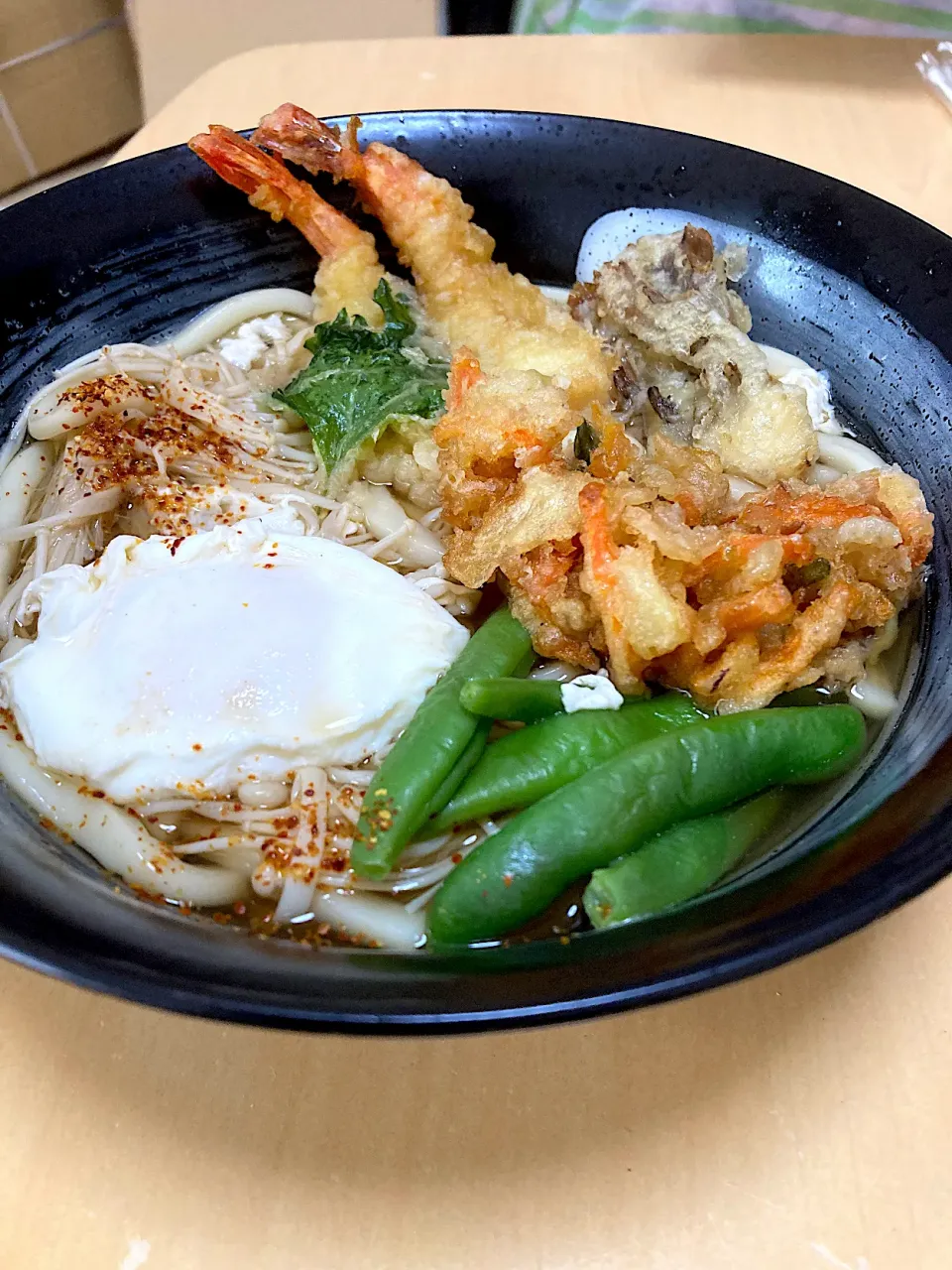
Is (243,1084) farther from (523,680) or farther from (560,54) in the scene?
(560,54)

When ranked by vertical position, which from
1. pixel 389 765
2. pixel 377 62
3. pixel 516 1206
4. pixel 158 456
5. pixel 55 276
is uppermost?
pixel 377 62

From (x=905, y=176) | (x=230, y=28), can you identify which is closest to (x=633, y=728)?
(x=905, y=176)

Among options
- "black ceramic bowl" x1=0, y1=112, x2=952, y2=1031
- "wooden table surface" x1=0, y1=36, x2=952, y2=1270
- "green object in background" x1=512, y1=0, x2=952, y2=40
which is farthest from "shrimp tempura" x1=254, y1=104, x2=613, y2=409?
"green object in background" x1=512, y1=0, x2=952, y2=40

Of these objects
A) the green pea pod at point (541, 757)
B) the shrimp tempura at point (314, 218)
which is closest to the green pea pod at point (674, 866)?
Answer: the green pea pod at point (541, 757)

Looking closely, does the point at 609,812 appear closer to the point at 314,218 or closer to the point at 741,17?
the point at 314,218

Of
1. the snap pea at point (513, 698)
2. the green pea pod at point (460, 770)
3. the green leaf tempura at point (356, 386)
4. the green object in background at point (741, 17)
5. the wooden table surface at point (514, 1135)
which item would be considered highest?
the green object in background at point (741, 17)

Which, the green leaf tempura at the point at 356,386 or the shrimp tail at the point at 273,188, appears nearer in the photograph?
the green leaf tempura at the point at 356,386

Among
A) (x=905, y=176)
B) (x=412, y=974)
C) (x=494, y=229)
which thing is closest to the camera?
(x=412, y=974)

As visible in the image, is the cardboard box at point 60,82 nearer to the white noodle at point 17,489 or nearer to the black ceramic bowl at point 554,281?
the black ceramic bowl at point 554,281
